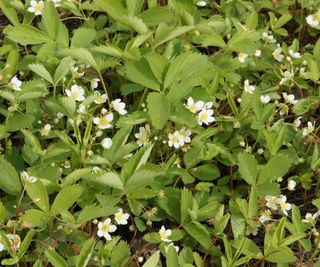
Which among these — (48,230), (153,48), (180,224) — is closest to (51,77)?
(153,48)

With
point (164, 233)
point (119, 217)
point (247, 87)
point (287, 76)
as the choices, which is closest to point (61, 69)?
point (119, 217)

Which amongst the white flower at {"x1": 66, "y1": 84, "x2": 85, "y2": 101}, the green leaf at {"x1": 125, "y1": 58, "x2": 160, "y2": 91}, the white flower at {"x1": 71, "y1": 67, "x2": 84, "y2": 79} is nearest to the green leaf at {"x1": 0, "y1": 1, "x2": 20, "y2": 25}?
the white flower at {"x1": 71, "y1": 67, "x2": 84, "y2": 79}

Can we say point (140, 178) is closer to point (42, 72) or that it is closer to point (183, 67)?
point (183, 67)

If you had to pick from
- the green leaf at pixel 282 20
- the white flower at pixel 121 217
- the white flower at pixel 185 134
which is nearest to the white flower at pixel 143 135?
the white flower at pixel 185 134

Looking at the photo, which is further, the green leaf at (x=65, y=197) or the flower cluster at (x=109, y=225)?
the flower cluster at (x=109, y=225)

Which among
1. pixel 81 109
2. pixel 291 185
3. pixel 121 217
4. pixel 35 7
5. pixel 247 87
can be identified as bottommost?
pixel 291 185

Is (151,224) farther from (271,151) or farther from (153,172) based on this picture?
(271,151)

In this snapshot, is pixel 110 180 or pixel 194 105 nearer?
pixel 110 180

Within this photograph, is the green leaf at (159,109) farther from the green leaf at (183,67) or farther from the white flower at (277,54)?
the white flower at (277,54)
